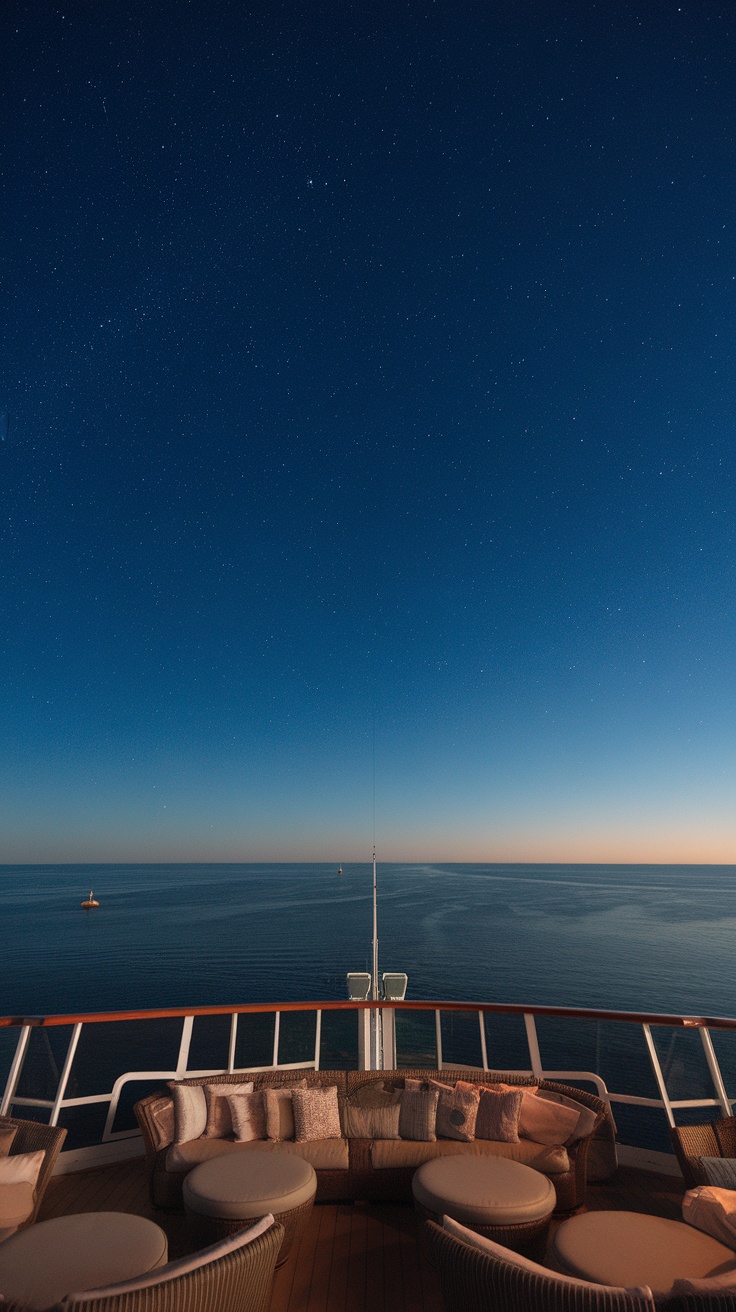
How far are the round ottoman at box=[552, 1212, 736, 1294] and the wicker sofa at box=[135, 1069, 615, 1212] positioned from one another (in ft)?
2.94

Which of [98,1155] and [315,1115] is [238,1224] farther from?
[98,1155]

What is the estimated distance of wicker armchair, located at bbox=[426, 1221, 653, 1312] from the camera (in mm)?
1466

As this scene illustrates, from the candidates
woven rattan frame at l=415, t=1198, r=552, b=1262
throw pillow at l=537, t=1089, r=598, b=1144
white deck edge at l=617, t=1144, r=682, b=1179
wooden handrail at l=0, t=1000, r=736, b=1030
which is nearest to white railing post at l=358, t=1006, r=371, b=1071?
wooden handrail at l=0, t=1000, r=736, b=1030

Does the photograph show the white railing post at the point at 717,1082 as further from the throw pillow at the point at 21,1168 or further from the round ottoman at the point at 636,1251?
the throw pillow at the point at 21,1168

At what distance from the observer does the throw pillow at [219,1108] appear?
351 cm

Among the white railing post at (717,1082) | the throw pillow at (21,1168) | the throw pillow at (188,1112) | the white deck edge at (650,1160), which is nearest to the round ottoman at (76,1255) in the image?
the throw pillow at (21,1168)

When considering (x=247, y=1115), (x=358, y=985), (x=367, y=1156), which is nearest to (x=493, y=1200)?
(x=367, y=1156)

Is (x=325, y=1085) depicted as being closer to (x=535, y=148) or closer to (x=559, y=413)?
(x=559, y=413)

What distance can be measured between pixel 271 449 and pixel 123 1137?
7.21 meters

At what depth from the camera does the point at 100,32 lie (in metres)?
4.81

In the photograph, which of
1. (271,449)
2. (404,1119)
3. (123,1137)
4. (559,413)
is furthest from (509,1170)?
(271,449)

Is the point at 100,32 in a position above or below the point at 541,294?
above

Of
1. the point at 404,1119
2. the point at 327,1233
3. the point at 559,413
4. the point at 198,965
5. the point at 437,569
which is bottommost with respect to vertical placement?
the point at 198,965

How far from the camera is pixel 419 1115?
3.56 meters
